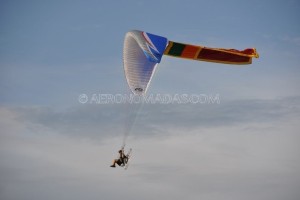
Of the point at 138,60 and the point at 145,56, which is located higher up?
the point at 145,56

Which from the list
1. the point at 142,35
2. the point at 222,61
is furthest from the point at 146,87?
the point at 222,61

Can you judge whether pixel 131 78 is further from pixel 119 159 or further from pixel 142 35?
pixel 119 159

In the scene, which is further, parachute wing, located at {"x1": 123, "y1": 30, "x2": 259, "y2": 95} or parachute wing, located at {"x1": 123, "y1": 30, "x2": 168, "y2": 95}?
parachute wing, located at {"x1": 123, "y1": 30, "x2": 259, "y2": 95}

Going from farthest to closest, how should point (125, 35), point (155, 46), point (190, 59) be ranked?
1. point (190, 59)
2. point (125, 35)
3. point (155, 46)

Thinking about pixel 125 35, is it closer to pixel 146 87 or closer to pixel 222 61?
pixel 146 87

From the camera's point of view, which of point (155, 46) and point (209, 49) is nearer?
point (155, 46)

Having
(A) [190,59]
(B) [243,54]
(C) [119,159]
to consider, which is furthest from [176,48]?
(C) [119,159]

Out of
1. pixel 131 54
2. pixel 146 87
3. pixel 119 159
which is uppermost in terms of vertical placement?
pixel 131 54

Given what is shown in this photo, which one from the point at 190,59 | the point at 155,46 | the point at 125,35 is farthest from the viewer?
the point at 190,59

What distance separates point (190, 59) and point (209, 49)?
2.02m

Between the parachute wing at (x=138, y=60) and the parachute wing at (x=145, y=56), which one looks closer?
the parachute wing at (x=138, y=60)

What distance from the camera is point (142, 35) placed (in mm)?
28953

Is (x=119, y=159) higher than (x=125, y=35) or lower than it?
lower

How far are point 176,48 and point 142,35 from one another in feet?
9.46
